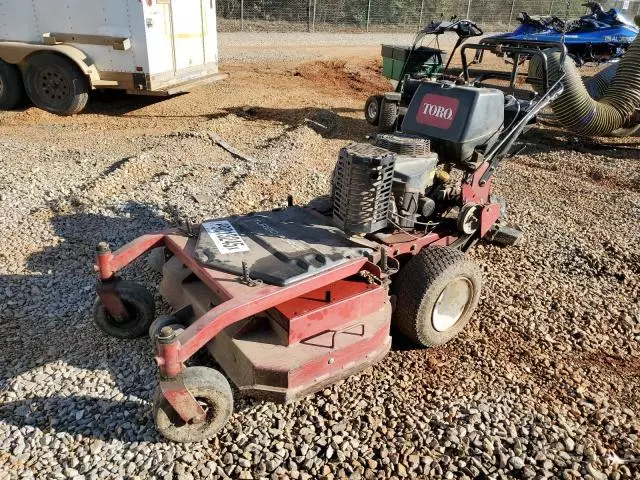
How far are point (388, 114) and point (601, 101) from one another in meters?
3.51

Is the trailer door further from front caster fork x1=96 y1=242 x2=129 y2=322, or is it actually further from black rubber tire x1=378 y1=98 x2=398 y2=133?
front caster fork x1=96 y1=242 x2=129 y2=322

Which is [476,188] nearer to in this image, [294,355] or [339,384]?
[339,384]

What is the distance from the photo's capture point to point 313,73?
14.6 m

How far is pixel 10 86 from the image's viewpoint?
9734 millimetres

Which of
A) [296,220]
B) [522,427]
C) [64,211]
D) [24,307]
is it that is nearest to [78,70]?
[64,211]

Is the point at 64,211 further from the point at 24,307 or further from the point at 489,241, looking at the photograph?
the point at 489,241

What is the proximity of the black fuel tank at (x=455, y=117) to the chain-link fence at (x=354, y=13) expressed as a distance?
775 inches

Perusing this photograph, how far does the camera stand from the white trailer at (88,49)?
28.8 feet

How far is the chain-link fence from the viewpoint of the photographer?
23.6 meters

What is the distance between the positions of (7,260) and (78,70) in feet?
18.2

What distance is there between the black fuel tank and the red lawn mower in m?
0.01

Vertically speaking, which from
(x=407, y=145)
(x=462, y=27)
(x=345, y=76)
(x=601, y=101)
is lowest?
(x=345, y=76)

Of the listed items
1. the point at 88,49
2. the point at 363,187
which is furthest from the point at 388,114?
the point at 363,187

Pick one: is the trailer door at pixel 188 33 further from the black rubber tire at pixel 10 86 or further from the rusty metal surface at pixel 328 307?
the rusty metal surface at pixel 328 307
